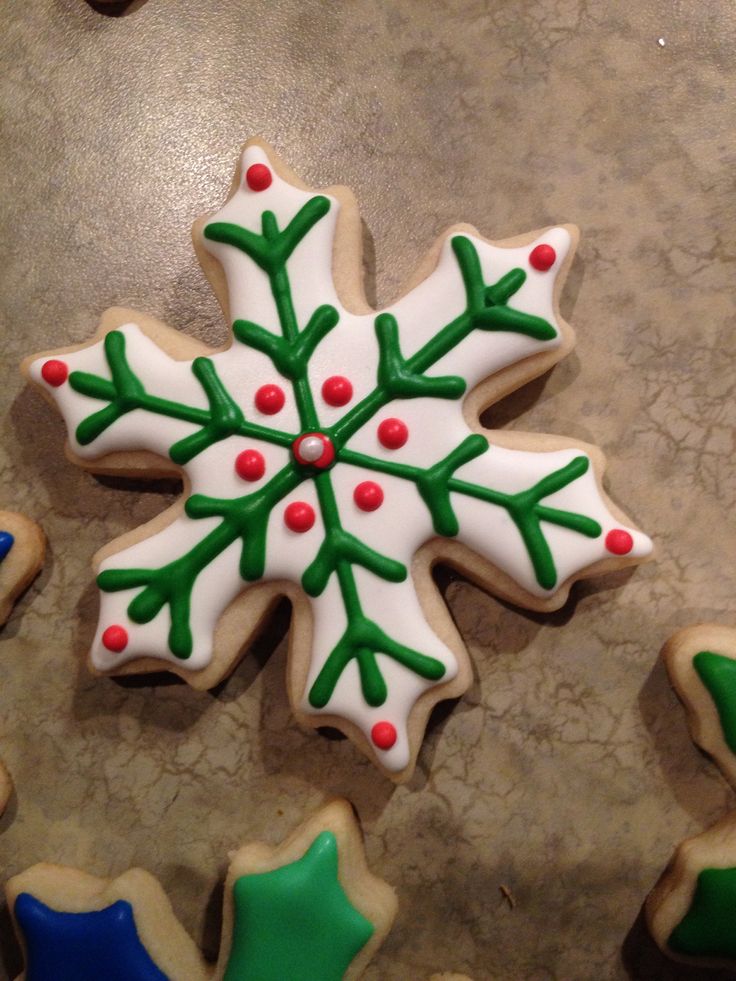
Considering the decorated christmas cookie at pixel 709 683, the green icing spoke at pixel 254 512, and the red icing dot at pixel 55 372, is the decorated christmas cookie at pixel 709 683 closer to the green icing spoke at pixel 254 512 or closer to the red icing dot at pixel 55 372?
the green icing spoke at pixel 254 512

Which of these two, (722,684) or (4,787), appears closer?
(722,684)

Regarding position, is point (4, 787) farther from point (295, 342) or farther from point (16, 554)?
point (295, 342)

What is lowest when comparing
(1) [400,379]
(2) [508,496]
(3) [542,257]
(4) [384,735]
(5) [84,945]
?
(5) [84,945]

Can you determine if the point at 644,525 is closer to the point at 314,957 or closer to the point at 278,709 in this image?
the point at 278,709

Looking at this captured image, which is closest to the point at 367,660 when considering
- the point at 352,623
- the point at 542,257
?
the point at 352,623

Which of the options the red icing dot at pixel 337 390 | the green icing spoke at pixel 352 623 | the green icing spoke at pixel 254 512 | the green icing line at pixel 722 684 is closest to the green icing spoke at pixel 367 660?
the green icing spoke at pixel 352 623

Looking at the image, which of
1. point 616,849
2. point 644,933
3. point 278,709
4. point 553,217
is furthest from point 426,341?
point 644,933
